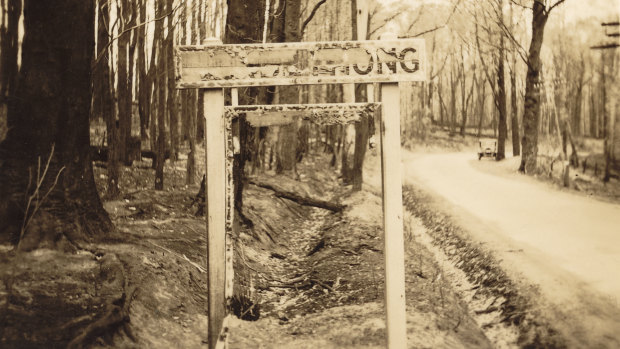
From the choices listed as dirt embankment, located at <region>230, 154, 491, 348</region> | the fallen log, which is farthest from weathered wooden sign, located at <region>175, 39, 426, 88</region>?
the fallen log

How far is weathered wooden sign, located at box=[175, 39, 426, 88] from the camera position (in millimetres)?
3873

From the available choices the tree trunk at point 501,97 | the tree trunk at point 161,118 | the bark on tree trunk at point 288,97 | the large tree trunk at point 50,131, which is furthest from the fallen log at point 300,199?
the tree trunk at point 501,97

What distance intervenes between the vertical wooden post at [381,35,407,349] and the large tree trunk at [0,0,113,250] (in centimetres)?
293

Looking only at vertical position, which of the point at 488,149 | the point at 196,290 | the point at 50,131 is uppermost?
the point at 50,131

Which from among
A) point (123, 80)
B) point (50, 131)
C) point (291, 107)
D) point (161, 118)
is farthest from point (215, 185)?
point (123, 80)

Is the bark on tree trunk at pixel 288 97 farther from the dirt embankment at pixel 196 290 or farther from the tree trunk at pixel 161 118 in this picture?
the dirt embankment at pixel 196 290

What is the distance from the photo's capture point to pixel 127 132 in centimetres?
1249

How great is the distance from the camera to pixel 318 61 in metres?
3.88

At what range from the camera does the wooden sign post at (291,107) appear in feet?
12.7

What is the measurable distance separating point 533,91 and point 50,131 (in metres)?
15.3

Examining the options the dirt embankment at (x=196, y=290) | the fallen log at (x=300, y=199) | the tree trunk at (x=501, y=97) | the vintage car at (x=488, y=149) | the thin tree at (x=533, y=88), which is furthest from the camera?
the vintage car at (x=488, y=149)

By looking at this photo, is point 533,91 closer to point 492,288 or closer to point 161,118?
point 161,118

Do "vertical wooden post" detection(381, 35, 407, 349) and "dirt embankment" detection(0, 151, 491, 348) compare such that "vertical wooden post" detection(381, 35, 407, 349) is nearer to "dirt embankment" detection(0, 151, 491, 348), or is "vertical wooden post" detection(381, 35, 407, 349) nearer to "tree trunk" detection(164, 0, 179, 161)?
"dirt embankment" detection(0, 151, 491, 348)

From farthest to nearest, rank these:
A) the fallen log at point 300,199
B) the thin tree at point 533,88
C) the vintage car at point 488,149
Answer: the vintage car at point 488,149
the thin tree at point 533,88
the fallen log at point 300,199
